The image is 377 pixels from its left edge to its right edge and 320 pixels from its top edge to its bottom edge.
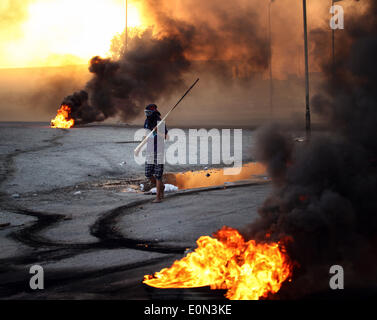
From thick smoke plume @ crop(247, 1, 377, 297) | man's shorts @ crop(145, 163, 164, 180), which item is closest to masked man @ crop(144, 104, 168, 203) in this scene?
man's shorts @ crop(145, 163, 164, 180)

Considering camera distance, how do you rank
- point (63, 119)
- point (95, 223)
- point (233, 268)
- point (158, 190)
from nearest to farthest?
point (233, 268) → point (95, 223) → point (158, 190) → point (63, 119)

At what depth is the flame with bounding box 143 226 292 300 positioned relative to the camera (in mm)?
4238

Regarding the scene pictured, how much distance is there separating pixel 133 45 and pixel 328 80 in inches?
982

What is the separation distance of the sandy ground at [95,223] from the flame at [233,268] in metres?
0.17

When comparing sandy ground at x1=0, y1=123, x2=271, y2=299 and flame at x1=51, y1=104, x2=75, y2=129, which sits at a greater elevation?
flame at x1=51, y1=104, x2=75, y2=129

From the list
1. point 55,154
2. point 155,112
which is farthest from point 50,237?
point 55,154

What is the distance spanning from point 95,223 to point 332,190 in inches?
185

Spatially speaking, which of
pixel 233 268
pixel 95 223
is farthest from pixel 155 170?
pixel 233 268

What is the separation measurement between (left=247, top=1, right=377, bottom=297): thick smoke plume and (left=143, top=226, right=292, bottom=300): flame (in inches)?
6.1

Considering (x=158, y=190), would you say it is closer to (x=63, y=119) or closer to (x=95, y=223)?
(x=95, y=223)

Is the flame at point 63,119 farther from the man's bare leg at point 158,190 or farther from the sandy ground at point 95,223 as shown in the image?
the man's bare leg at point 158,190

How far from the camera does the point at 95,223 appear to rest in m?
8.16

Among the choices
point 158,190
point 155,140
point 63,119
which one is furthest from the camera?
point 63,119

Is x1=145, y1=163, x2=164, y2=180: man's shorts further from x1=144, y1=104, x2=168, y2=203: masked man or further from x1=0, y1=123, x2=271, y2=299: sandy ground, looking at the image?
x1=0, y1=123, x2=271, y2=299: sandy ground
